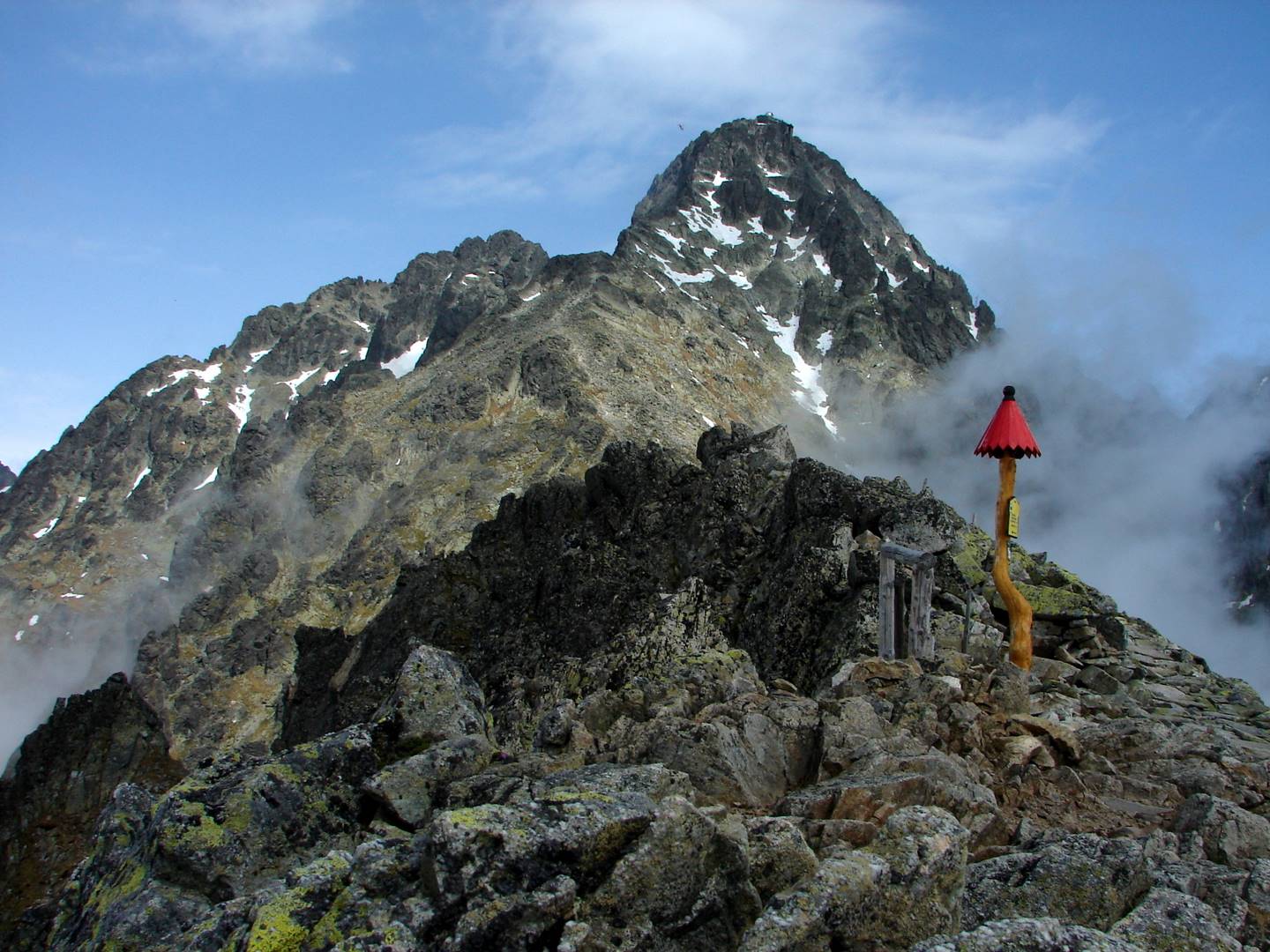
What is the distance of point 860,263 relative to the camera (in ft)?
647

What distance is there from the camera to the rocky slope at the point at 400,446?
3905 inches

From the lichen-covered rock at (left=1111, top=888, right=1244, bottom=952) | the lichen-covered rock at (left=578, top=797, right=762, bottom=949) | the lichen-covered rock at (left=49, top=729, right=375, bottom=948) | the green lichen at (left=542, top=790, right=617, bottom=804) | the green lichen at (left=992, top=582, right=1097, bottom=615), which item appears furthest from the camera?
the green lichen at (left=992, top=582, right=1097, bottom=615)

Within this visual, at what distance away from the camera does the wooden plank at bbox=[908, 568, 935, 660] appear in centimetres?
1984

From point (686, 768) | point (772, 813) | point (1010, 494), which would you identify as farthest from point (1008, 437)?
point (772, 813)

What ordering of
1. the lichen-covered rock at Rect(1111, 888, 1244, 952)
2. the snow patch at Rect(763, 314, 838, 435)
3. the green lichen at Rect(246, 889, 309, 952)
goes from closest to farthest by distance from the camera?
the green lichen at Rect(246, 889, 309, 952) < the lichen-covered rock at Rect(1111, 888, 1244, 952) < the snow patch at Rect(763, 314, 838, 435)

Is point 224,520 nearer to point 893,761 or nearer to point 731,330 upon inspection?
point 731,330

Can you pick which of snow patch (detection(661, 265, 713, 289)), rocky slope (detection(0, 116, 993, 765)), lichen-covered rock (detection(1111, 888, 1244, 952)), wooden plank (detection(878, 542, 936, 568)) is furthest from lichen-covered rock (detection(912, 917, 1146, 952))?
snow patch (detection(661, 265, 713, 289))

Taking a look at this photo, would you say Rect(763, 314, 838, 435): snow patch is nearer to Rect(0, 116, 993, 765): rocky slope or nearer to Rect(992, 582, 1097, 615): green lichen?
Rect(0, 116, 993, 765): rocky slope

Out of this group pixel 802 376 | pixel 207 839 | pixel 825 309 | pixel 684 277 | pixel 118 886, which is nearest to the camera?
pixel 207 839

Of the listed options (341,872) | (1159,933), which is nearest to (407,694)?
(341,872)

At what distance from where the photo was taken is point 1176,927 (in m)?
7.48

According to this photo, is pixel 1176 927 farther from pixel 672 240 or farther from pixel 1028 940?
pixel 672 240

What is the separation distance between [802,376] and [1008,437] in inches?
5974

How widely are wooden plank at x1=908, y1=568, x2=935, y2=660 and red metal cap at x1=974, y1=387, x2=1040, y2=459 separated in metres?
3.02
